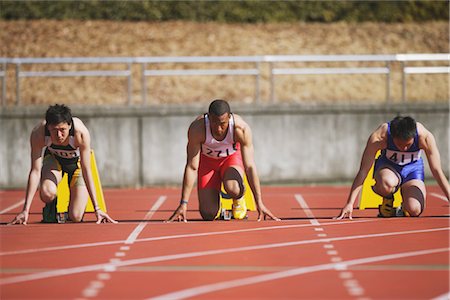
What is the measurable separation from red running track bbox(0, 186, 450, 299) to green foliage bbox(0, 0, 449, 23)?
1746 cm

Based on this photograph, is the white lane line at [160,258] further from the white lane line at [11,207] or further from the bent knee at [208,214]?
the white lane line at [11,207]

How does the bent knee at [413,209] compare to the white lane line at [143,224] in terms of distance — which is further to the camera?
the bent knee at [413,209]

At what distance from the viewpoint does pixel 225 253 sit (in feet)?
36.8

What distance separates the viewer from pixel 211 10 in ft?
108

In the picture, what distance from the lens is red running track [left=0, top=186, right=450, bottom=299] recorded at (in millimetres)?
9078

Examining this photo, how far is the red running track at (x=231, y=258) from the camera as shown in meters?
9.08

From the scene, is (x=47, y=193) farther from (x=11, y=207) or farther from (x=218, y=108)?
(x=11, y=207)

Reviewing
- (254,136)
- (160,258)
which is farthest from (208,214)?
(254,136)

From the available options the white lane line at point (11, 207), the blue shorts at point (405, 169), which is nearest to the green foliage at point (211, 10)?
the white lane line at point (11, 207)

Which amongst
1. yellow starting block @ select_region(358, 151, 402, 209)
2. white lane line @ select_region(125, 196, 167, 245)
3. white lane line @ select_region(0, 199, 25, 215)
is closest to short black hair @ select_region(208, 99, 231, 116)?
white lane line @ select_region(125, 196, 167, 245)

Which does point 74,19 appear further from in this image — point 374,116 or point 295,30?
point 374,116

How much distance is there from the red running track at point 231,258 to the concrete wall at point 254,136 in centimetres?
577

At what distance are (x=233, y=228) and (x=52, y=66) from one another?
18.0 metres

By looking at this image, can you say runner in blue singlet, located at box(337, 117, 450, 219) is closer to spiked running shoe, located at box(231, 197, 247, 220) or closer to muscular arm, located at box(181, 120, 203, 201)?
spiked running shoe, located at box(231, 197, 247, 220)
